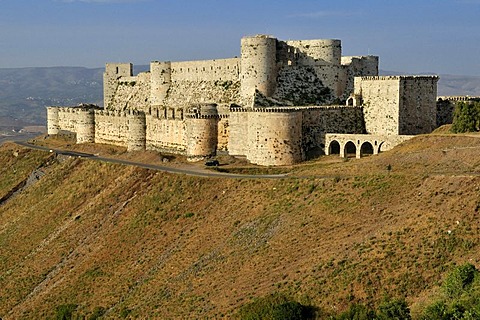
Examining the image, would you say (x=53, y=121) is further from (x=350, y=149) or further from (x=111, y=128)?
(x=350, y=149)

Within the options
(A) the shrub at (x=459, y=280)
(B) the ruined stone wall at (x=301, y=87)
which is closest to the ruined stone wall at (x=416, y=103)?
(B) the ruined stone wall at (x=301, y=87)

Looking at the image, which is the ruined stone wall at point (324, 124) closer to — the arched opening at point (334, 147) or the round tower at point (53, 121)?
the arched opening at point (334, 147)

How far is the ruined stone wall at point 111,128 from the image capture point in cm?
9375

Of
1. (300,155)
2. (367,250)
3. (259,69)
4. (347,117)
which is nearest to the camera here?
(367,250)

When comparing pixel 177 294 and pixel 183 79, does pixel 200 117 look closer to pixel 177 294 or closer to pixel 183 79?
pixel 183 79

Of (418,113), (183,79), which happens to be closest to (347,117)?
(418,113)

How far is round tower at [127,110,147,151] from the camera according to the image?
87.2 m

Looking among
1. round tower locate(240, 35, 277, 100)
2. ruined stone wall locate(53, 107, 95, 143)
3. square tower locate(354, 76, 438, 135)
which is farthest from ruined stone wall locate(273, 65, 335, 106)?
ruined stone wall locate(53, 107, 95, 143)

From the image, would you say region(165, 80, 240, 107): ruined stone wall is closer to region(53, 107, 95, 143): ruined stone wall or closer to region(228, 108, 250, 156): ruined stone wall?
region(228, 108, 250, 156): ruined stone wall

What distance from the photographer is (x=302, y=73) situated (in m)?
82.8

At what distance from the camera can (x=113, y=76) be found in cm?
11462

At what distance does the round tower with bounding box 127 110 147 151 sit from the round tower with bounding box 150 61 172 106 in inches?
413

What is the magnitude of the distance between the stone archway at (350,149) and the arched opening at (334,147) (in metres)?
1.03

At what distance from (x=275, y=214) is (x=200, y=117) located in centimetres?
2225
